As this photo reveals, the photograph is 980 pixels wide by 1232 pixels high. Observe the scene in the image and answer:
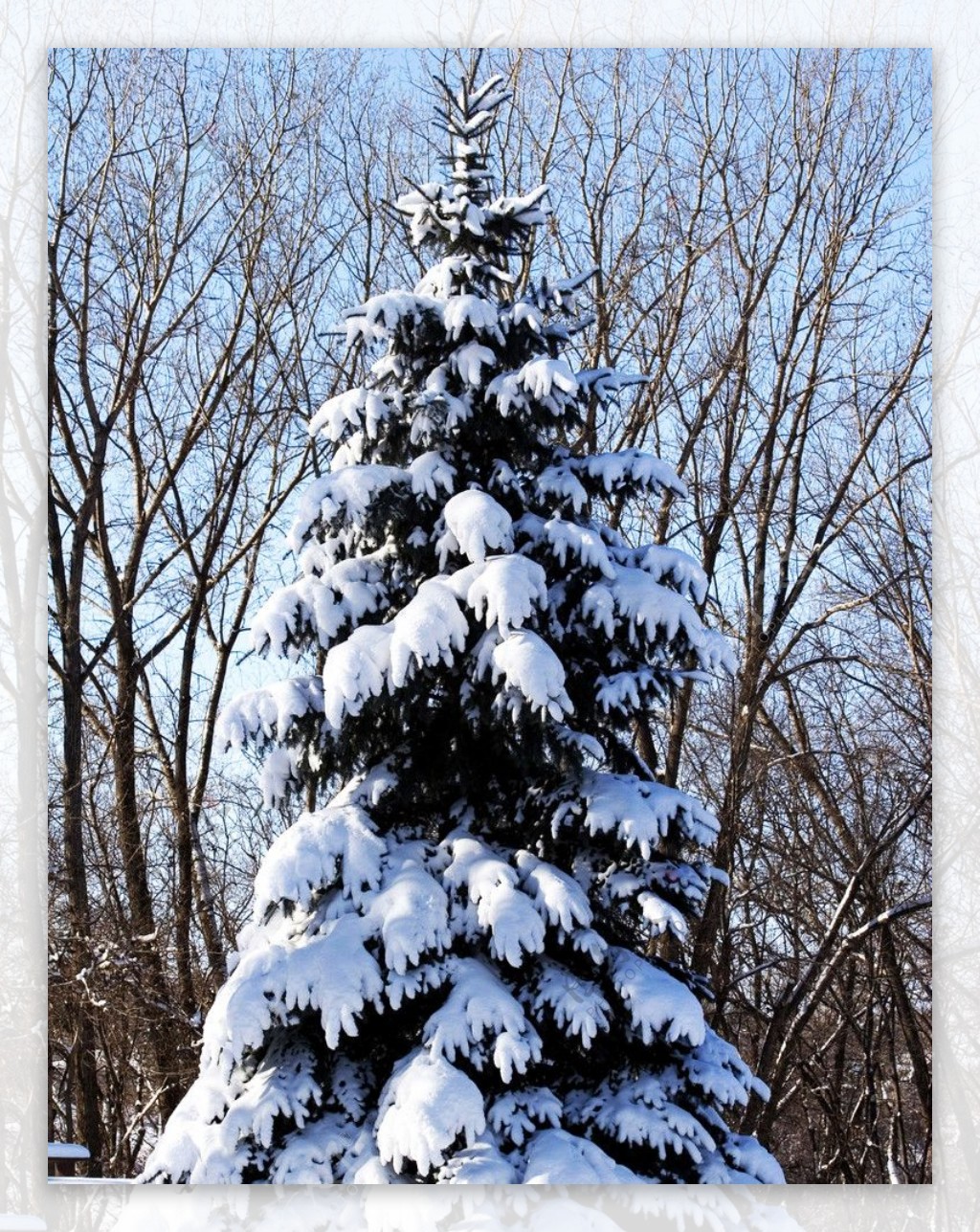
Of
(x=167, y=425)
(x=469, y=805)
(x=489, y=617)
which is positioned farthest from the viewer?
(x=167, y=425)

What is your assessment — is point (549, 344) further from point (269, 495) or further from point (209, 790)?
point (209, 790)

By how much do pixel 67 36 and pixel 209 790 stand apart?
302 centimetres

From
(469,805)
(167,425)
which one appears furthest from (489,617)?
(167,425)

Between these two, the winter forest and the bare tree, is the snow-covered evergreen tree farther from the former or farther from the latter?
the bare tree

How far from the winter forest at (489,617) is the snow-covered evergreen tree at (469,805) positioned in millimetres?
12

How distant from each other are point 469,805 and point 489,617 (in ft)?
2.05

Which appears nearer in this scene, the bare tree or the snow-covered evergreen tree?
the snow-covered evergreen tree

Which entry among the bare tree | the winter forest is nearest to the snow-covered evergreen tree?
the winter forest

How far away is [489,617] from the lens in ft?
11.0

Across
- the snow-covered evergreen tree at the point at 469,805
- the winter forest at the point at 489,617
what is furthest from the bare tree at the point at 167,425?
the snow-covered evergreen tree at the point at 469,805

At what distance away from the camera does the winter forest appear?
336 cm

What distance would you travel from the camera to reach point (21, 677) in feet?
14.2

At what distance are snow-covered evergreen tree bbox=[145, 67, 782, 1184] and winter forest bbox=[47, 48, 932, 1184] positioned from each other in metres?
0.01

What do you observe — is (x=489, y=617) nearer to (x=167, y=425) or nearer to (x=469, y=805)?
Answer: (x=469, y=805)
